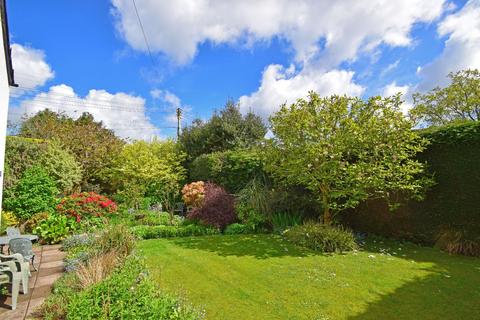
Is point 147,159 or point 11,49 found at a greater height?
point 11,49

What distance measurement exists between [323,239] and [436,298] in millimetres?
2829

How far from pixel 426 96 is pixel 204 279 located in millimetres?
19283

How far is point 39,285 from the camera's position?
4816 millimetres

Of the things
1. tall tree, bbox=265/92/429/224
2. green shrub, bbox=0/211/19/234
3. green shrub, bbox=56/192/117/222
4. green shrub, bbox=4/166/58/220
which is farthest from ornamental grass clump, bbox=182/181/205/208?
green shrub, bbox=0/211/19/234

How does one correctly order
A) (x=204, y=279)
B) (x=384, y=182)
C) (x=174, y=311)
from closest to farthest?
(x=174, y=311)
(x=204, y=279)
(x=384, y=182)

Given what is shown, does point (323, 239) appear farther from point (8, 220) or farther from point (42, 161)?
point (42, 161)

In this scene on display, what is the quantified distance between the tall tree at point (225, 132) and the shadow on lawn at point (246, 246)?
6905 mm

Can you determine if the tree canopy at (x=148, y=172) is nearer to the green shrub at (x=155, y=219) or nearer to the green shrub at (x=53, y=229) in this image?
the green shrub at (x=155, y=219)

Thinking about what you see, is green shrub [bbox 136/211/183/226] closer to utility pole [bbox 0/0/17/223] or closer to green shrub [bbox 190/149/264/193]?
green shrub [bbox 190/149/264/193]

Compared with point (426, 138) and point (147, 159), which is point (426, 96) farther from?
point (147, 159)

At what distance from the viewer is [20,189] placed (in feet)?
32.7

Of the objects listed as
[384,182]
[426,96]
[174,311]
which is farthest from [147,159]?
[426,96]

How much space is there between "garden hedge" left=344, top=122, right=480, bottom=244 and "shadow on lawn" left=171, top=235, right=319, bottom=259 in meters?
3.32

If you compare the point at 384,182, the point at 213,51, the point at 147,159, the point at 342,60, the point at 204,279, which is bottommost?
the point at 204,279
